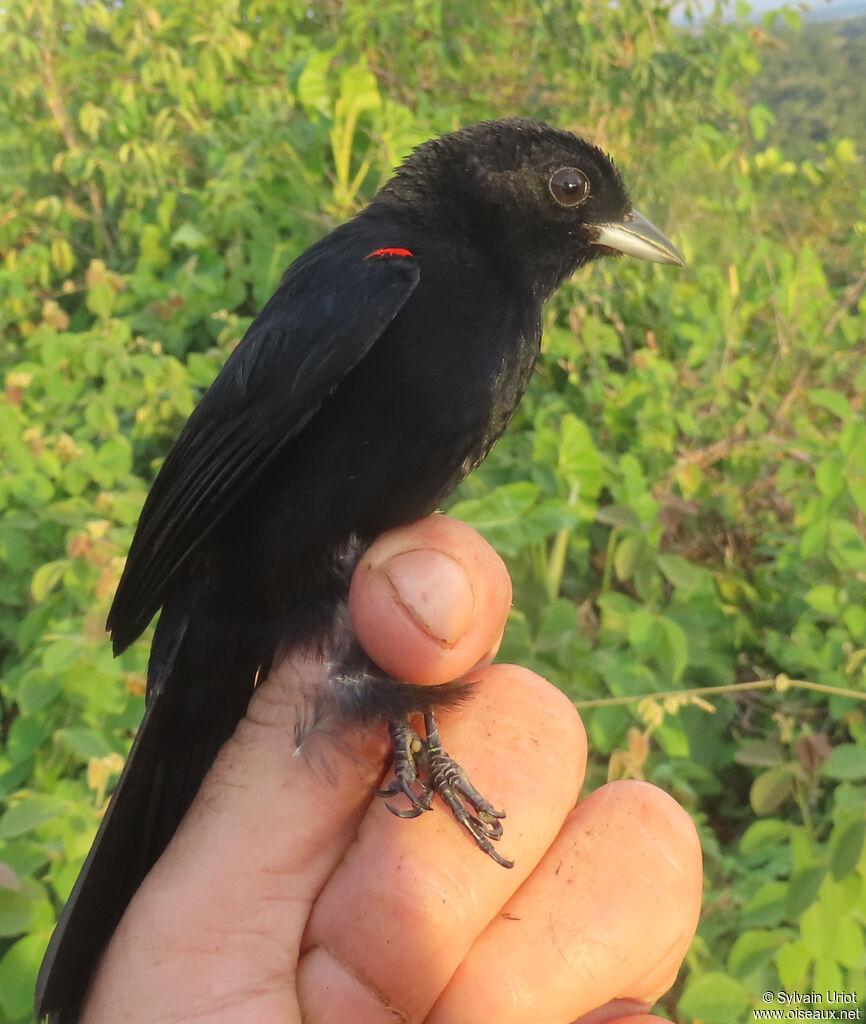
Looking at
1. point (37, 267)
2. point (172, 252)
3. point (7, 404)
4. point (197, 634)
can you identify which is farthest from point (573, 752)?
point (37, 267)

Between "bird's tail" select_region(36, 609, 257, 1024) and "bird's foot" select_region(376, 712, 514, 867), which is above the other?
"bird's foot" select_region(376, 712, 514, 867)

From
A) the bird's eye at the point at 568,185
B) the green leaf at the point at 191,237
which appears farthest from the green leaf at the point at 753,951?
the green leaf at the point at 191,237

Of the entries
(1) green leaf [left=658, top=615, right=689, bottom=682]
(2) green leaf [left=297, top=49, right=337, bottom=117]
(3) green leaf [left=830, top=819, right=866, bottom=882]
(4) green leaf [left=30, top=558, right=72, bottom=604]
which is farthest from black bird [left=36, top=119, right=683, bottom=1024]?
(2) green leaf [left=297, top=49, right=337, bottom=117]

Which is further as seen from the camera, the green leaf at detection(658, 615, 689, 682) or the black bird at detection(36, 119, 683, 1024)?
the green leaf at detection(658, 615, 689, 682)

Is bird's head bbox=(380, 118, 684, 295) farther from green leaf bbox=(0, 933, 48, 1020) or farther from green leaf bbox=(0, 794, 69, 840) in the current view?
green leaf bbox=(0, 933, 48, 1020)

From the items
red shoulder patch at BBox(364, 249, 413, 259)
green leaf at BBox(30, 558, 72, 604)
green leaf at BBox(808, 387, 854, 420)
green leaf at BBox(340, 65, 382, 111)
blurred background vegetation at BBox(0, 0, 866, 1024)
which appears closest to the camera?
red shoulder patch at BBox(364, 249, 413, 259)

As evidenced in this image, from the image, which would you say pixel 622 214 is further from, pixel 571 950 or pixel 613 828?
pixel 571 950

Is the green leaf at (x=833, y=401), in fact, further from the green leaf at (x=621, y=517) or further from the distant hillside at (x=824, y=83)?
the distant hillside at (x=824, y=83)

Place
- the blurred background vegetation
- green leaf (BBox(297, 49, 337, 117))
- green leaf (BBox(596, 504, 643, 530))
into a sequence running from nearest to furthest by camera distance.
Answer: the blurred background vegetation
green leaf (BBox(596, 504, 643, 530))
green leaf (BBox(297, 49, 337, 117))
